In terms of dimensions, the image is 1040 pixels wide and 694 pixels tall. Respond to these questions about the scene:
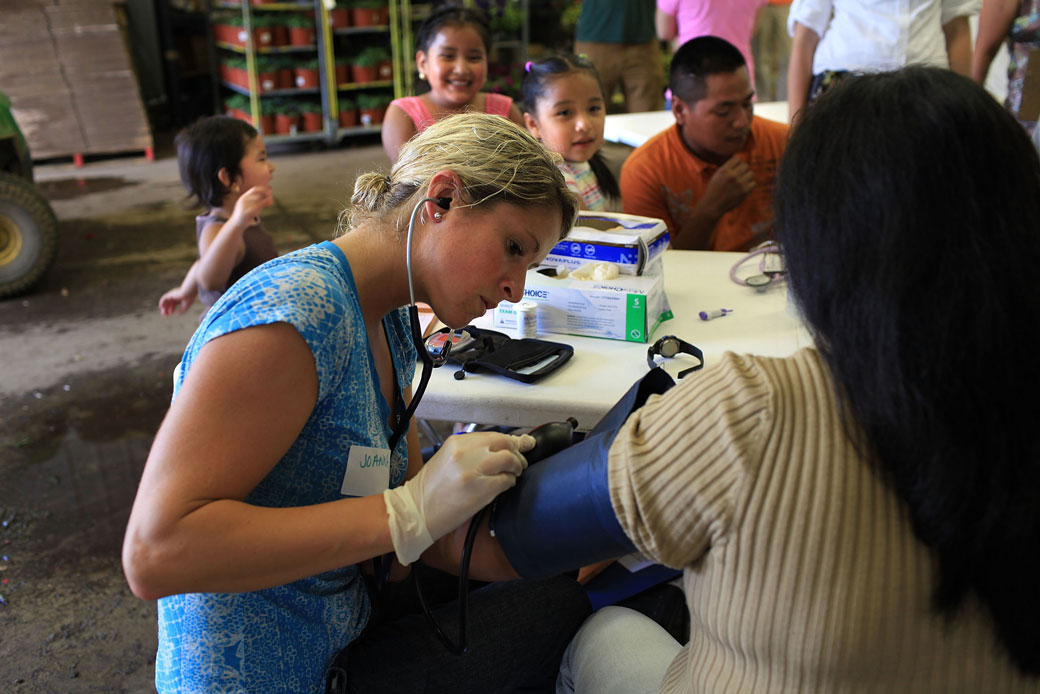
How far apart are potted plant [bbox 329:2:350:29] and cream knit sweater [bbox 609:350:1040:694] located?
6.94 m

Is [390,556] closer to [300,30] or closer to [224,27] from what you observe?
[300,30]

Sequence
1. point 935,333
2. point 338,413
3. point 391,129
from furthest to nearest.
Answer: point 391,129 < point 338,413 < point 935,333

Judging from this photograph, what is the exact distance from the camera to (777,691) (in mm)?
789

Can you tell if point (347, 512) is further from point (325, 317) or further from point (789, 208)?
point (789, 208)

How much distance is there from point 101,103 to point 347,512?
22.9 ft

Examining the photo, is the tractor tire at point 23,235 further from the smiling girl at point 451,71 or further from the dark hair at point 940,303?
the dark hair at point 940,303

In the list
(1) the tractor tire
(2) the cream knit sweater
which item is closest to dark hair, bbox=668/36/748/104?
(2) the cream knit sweater

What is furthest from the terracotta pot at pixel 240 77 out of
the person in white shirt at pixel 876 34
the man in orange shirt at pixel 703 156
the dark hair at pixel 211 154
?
the man in orange shirt at pixel 703 156

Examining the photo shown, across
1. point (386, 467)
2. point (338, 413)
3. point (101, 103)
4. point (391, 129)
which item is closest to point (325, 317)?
point (338, 413)

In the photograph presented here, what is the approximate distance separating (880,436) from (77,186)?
270 inches

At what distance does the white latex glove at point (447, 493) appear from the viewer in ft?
3.31

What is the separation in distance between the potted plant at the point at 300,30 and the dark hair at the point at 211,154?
183 inches

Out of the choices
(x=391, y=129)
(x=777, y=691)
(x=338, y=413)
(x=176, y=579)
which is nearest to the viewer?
(x=777, y=691)

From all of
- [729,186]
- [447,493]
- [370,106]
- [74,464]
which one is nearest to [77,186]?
[370,106]
